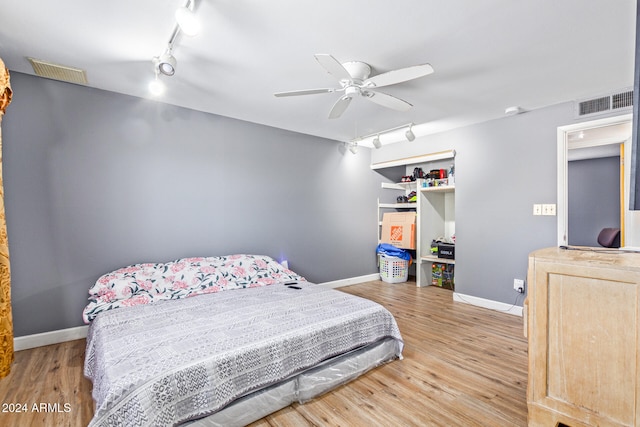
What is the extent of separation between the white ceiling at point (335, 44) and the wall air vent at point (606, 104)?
7 centimetres

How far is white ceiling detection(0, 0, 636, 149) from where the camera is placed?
1746 millimetres

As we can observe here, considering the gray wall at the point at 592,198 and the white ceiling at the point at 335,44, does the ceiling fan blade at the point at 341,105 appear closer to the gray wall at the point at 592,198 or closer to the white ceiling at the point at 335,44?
the white ceiling at the point at 335,44

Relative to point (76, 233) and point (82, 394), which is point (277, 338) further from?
point (76, 233)

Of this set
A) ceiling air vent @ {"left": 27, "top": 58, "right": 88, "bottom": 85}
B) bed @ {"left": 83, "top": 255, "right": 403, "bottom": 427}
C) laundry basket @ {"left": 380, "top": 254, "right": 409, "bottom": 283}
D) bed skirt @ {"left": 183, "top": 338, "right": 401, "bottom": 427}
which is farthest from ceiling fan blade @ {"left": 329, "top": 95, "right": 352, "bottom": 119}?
laundry basket @ {"left": 380, "top": 254, "right": 409, "bottom": 283}

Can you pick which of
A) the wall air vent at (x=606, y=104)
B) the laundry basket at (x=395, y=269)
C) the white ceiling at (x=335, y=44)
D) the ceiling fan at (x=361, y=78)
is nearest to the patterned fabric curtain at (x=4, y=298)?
the white ceiling at (x=335, y=44)

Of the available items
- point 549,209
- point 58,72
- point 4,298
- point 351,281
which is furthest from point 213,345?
point 549,209

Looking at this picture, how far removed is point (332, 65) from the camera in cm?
194

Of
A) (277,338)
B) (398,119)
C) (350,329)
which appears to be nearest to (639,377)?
(350,329)

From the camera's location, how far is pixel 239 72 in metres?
2.51

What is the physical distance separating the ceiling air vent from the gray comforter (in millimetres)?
2035

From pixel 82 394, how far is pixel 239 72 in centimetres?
258

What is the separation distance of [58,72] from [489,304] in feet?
16.7

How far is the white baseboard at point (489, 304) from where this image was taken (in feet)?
11.4

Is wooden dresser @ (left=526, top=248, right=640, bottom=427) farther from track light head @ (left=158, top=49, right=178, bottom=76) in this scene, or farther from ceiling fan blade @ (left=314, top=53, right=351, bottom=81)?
track light head @ (left=158, top=49, right=178, bottom=76)
